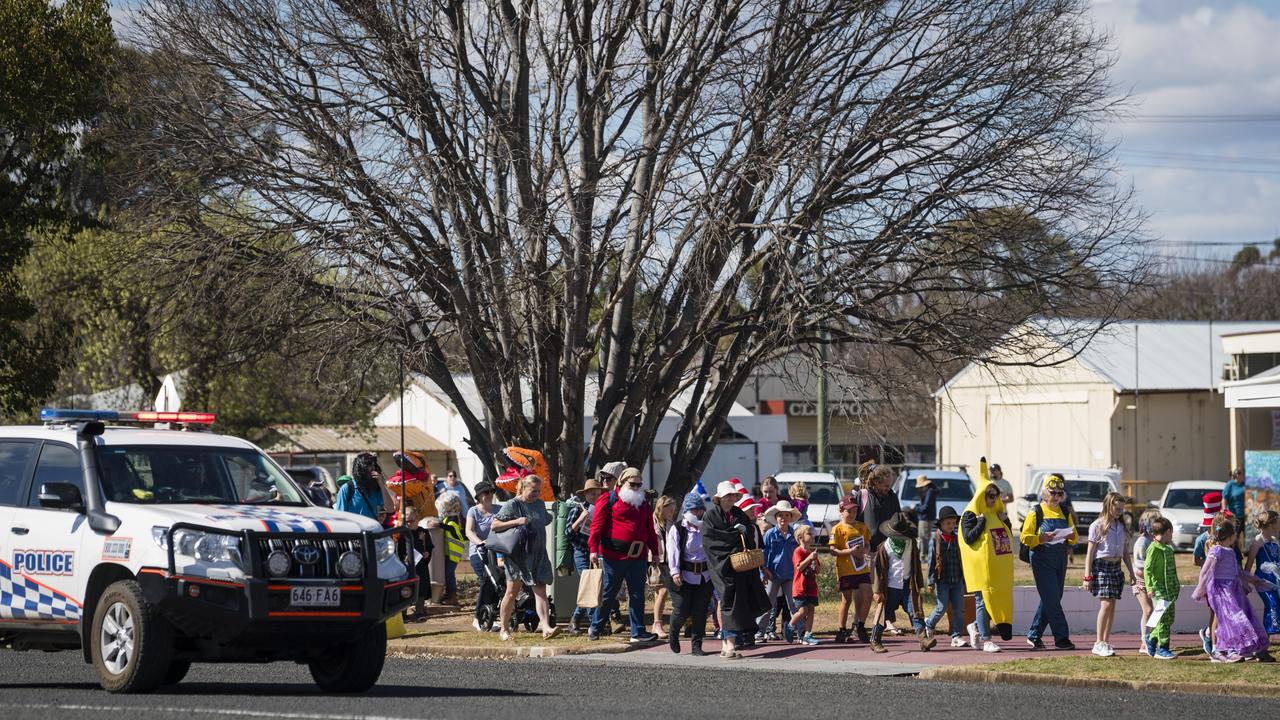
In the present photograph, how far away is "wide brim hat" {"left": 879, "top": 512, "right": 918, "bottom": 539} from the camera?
16.6 m

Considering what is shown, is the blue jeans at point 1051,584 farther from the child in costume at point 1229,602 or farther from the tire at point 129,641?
the tire at point 129,641

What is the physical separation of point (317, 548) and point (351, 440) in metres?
47.0

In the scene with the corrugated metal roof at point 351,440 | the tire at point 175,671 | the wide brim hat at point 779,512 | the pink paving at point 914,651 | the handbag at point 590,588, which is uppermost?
the corrugated metal roof at point 351,440

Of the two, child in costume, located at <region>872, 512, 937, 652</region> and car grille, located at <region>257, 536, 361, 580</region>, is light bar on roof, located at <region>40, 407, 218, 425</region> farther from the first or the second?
child in costume, located at <region>872, 512, 937, 652</region>

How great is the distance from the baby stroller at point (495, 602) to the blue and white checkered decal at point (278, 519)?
642 cm

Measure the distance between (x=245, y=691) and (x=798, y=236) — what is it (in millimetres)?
10393

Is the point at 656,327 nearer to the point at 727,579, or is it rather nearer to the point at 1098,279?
the point at 1098,279

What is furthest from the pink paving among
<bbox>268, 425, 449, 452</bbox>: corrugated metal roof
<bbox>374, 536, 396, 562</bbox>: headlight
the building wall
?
<bbox>268, 425, 449, 452</bbox>: corrugated metal roof

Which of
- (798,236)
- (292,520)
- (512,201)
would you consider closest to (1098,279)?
(798,236)

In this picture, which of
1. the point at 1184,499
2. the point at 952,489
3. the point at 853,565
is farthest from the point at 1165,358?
the point at 853,565

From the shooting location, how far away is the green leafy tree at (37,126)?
947 inches

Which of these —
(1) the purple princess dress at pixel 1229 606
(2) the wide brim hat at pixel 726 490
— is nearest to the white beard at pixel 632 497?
(2) the wide brim hat at pixel 726 490

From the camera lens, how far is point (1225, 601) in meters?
15.6

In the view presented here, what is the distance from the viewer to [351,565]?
36.0 ft
